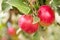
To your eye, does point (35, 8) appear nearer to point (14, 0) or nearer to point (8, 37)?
point (14, 0)

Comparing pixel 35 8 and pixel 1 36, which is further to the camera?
pixel 1 36

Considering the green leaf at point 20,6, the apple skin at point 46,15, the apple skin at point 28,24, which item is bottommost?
the apple skin at point 28,24

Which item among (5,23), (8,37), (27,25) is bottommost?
(8,37)

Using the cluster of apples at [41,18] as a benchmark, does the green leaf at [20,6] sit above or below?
above

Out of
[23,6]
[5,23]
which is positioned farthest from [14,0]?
[5,23]

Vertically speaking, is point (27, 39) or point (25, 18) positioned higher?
point (25, 18)

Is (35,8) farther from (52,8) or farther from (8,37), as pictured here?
(8,37)
